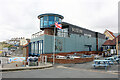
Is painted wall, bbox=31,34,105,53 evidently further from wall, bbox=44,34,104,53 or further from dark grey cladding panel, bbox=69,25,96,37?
dark grey cladding panel, bbox=69,25,96,37

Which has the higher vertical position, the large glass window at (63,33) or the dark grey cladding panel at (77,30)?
the dark grey cladding panel at (77,30)

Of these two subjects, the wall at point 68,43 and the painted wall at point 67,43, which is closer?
the painted wall at point 67,43

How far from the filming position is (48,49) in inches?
1293

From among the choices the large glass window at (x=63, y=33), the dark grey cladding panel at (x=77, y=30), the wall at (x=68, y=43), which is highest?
the dark grey cladding panel at (x=77, y=30)

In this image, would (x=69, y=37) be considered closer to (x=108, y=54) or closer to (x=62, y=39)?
(x=62, y=39)

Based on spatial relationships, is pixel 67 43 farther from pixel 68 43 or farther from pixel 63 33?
pixel 63 33

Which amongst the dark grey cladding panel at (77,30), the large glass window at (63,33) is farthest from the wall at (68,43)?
the dark grey cladding panel at (77,30)

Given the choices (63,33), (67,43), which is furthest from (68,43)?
(63,33)

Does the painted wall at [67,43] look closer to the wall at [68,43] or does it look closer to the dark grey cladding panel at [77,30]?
the wall at [68,43]

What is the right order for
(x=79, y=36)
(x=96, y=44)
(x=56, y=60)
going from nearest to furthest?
(x=56, y=60)
(x=79, y=36)
(x=96, y=44)

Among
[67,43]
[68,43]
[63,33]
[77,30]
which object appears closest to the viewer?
[63,33]

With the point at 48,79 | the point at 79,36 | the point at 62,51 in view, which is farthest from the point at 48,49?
the point at 48,79

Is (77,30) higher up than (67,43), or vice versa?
(77,30)

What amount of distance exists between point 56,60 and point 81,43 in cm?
2499
